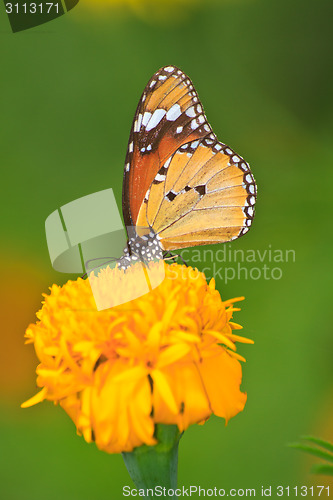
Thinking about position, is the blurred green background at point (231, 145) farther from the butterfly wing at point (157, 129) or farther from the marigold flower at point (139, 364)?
the marigold flower at point (139, 364)

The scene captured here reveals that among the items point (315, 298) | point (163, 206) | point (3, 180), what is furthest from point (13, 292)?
point (315, 298)

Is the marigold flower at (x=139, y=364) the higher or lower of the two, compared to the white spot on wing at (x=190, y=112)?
lower

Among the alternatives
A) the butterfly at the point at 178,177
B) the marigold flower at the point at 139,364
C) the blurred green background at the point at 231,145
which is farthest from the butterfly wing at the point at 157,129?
the blurred green background at the point at 231,145

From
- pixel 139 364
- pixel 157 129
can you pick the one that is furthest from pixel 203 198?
pixel 139 364

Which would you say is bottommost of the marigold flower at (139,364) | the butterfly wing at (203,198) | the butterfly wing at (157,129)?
the marigold flower at (139,364)

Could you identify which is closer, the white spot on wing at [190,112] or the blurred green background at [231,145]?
the white spot on wing at [190,112]

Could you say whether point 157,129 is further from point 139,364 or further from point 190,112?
point 139,364
